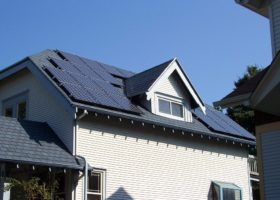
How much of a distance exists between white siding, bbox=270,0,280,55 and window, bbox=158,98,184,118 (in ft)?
26.4

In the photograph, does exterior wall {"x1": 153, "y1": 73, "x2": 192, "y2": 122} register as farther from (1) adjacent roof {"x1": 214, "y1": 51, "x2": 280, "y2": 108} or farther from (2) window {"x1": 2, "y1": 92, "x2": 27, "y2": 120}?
(1) adjacent roof {"x1": 214, "y1": 51, "x2": 280, "y2": 108}

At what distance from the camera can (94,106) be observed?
1678cm

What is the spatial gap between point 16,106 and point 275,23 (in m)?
11.2

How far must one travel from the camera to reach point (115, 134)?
17.7 meters

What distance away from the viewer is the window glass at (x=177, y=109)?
20642mm

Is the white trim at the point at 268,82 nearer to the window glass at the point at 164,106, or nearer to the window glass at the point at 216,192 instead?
the window glass at the point at 164,106

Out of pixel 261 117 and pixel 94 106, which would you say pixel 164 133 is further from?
pixel 261 117

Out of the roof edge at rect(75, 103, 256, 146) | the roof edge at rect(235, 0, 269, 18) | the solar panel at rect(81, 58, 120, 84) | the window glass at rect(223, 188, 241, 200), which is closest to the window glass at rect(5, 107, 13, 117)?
the solar panel at rect(81, 58, 120, 84)

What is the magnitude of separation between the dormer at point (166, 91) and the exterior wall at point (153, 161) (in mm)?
1129

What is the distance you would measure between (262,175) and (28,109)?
10187 millimetres

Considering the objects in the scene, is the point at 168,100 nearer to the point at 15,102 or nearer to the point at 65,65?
the point at 65,65

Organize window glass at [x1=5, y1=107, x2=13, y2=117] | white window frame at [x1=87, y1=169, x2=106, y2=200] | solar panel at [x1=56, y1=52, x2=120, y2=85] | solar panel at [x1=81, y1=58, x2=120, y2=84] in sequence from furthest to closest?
solar panel at [x1=81, y1=58, x2=120, y2=84] < solar panel at [x1=56, y1=52, x2=120, y2=85] < window glass at [x1=5, y1=107, x2=13, y2=117] < white window frame at [x1=87, y1=169, x2=106, y2=200]

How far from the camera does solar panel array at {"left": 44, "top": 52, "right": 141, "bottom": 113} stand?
17.1 meters

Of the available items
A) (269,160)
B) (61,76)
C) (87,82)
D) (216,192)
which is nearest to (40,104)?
(61,76)
